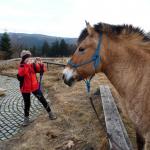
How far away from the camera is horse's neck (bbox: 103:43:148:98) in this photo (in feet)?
12.1

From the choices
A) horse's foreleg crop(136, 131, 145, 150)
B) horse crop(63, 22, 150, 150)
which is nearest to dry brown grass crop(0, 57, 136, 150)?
horse's foreleg crop(136, 131, 145, 150)

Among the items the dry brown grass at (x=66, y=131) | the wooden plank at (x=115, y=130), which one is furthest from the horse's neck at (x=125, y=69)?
the dry brown grass at (x=66, y=131)

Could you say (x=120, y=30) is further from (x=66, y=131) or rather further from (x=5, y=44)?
(x=5, y=44)

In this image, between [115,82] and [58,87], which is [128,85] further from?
[58,87]

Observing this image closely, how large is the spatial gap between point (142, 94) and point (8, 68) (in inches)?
789

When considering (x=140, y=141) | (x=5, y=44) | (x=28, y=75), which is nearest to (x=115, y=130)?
(x=140, y=141)

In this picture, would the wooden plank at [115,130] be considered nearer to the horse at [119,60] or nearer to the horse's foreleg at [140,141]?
the horse's foreleg at [140,141]

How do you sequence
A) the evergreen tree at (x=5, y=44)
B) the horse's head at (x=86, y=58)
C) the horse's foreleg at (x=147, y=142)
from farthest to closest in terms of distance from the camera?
the evergreen tree at (x=5, y=44), the horse's head at (x=86, y=58), the horse's foreleg at (x=147, y=142)

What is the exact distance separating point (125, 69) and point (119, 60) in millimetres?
161

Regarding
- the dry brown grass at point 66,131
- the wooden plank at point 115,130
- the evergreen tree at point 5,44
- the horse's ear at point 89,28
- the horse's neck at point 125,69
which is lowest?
the evergreen tree at point 5,44

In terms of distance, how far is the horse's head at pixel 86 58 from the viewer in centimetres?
385

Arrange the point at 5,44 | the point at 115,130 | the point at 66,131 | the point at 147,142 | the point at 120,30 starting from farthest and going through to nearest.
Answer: the point at 5,44 < the point at 66,131 < the point at 115,130 < the point at 147,142 < the point at 120,30

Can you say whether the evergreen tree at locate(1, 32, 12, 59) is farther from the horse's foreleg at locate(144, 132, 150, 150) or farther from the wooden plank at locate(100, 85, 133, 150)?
the horse's foreleg at locate(144, 132, 150, 150)

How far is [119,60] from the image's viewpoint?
12.5 feet
